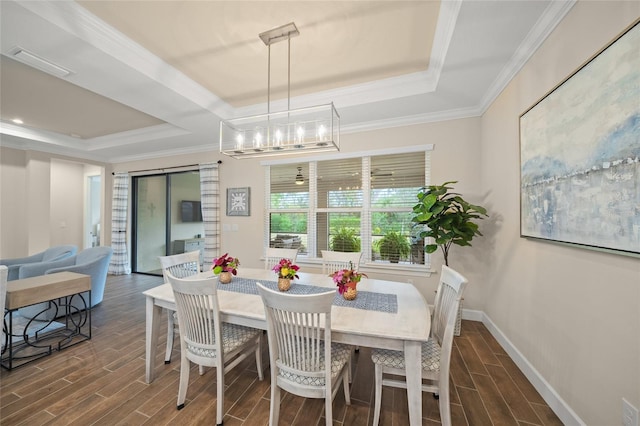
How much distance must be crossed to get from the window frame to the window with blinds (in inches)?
0.6

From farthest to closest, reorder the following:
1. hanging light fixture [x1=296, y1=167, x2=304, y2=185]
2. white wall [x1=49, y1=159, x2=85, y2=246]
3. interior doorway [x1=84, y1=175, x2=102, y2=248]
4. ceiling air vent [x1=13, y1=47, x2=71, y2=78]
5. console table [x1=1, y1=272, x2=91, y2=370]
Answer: interior doorway [x1=84, y1=175, x2=102, y2=248] < white wall [x1=49, y1=159, x2=85, y2=246] < hanging light fixture [x1=296, y1=167, x2=304, y2=185] < console table [x1=1, y1=272, x2=91, y2=370] < ceiling air vent [x1=13, y1=47, x2=71, y2=78]

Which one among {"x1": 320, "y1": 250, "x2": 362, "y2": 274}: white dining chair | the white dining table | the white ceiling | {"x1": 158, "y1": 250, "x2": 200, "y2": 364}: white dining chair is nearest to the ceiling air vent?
the white ceiling

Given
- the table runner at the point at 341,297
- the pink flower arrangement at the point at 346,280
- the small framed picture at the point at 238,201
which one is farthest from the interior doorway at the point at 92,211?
the pink flower arrangement at the point at 346,280

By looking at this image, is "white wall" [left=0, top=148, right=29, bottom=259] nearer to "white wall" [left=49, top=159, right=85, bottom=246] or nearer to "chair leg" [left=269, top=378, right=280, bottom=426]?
"white wall" [left=49, top=159, right=85, bottom=246]

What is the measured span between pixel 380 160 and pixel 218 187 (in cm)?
305

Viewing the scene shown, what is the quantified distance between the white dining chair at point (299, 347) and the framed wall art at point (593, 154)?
1519 millimetres

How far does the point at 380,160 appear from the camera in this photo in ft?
11.9

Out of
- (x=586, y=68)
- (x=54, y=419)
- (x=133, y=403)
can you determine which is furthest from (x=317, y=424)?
(x=586, y=68)

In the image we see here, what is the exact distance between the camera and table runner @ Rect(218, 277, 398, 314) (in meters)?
1.75

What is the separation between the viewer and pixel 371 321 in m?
1.51

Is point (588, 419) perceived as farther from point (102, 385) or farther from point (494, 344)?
point (102, 385)

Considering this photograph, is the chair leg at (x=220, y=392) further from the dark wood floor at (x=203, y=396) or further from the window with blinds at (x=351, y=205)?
the window with blinds at (x=351, y=205)

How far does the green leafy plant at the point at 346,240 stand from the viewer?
3756 millimetres

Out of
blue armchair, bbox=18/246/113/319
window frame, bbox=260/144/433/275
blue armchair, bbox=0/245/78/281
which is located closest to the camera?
blue armchair, bbox=18/246/113/319
